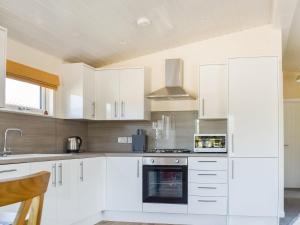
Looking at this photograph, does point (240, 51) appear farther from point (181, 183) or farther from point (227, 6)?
point (181, 183)

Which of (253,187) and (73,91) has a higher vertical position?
(73,91)

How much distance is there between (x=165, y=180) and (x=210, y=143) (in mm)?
786

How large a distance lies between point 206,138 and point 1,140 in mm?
2544

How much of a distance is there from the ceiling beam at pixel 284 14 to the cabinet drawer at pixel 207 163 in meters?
1.83

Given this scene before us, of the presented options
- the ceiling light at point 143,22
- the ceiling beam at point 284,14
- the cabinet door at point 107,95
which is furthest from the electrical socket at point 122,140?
the ceiling beam at point 284,14

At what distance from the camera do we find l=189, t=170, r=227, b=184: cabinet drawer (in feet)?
15.0

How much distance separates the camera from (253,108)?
4.52 metres

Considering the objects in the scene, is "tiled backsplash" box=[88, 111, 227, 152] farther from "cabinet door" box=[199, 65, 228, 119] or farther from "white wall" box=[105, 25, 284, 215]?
"cabinet door" box=[199, 65, 228, 119]

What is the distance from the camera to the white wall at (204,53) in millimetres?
5180

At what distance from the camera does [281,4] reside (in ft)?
13.6

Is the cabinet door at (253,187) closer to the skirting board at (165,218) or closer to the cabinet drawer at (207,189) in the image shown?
the cabinet drawer at (207,189)

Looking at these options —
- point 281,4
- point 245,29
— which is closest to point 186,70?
point 245,29

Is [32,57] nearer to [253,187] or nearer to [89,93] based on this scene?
[89,93]

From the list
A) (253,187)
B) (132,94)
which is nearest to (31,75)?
(132,94)
